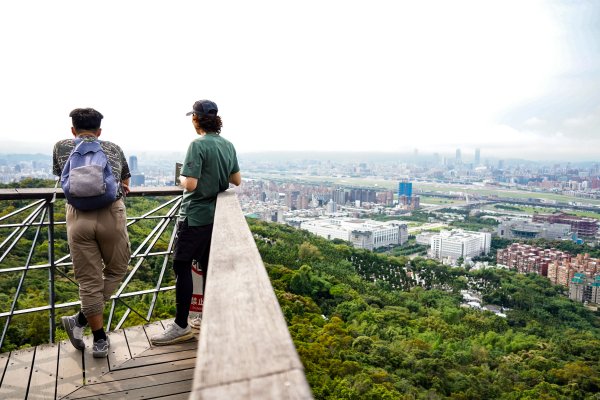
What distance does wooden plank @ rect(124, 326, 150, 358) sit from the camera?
2066mm

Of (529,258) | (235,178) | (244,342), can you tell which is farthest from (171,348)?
(529,258)

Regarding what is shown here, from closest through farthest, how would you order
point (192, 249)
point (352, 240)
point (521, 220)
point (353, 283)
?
point (192, 249)
point (353, 283)
point (352, 240)
point (521, 220)

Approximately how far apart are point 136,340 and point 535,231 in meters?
39.6

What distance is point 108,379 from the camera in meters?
1.82

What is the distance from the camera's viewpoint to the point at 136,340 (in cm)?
218

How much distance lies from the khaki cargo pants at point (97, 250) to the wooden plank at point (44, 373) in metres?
0.29

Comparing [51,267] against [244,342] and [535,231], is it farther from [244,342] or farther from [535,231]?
[535,231]

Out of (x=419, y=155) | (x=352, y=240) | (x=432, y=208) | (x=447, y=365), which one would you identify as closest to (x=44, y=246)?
(x=447, y=365)

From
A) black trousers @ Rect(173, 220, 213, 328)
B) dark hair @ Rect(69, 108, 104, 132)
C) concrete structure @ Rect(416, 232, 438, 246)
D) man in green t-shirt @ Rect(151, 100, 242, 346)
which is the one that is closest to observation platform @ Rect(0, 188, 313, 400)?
man in green t-shirt @ Rect(151, 100, 242, 346)

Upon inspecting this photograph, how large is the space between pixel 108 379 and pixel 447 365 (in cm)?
1025

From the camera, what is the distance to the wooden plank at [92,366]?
183cm

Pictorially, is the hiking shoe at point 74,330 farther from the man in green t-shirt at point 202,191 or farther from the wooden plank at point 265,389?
the wooden plank at point 265,389

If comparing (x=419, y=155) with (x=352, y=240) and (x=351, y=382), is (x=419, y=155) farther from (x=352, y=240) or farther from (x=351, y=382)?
(x=351, y=382)

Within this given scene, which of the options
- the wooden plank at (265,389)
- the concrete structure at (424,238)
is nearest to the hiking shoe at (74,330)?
the wooden plank at (265,389)
